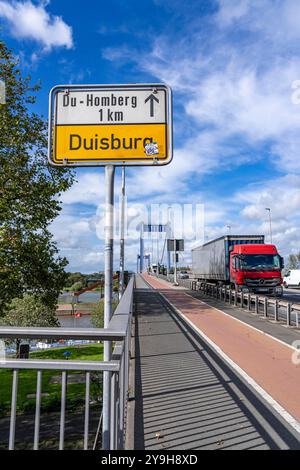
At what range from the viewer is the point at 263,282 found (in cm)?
2056

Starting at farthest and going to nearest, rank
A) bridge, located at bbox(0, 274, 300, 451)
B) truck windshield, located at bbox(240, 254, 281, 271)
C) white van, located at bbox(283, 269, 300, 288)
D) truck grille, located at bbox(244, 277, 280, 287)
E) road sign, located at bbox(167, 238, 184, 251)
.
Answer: road sign, located at bbox(167, 238, 184, 251) < white van, located at bbox(283, 269, 300, 288) < truck windshield, located at bbox(240, 254, 281, 271) < truck grille, located at bbox(244, 277, 280, 287) < bridge, located at bbox(0, 274, 300, 451)

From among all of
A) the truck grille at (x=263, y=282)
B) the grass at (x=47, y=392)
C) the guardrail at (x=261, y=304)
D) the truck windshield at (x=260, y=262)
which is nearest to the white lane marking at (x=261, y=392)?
the grass at (x=47, y=392)

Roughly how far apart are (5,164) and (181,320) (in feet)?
32.0

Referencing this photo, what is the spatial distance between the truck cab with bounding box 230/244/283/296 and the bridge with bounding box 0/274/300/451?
9.09m

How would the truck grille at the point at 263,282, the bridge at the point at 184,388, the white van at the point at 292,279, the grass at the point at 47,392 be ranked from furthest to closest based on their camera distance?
the white van at the point at 292,279 → the truck grille at the point at 263,282 → the grass at the point at 47,392 → the bridge at the point at 184,388

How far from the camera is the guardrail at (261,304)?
43.6 ft

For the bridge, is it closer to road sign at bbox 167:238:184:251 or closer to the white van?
the white van

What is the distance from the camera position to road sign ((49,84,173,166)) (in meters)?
3.41

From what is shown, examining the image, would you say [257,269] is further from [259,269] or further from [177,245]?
[177,245]

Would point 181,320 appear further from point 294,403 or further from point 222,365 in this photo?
point 294,403

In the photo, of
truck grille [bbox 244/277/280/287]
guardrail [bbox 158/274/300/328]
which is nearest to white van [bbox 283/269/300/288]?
guardrail [bbox 158/274/300/328]

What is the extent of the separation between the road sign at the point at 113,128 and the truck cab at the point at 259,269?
716 inches

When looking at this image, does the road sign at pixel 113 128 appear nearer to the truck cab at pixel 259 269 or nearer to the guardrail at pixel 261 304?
the guardrail at pixel 261 304

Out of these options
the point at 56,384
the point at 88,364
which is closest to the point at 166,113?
the point at 88,364
